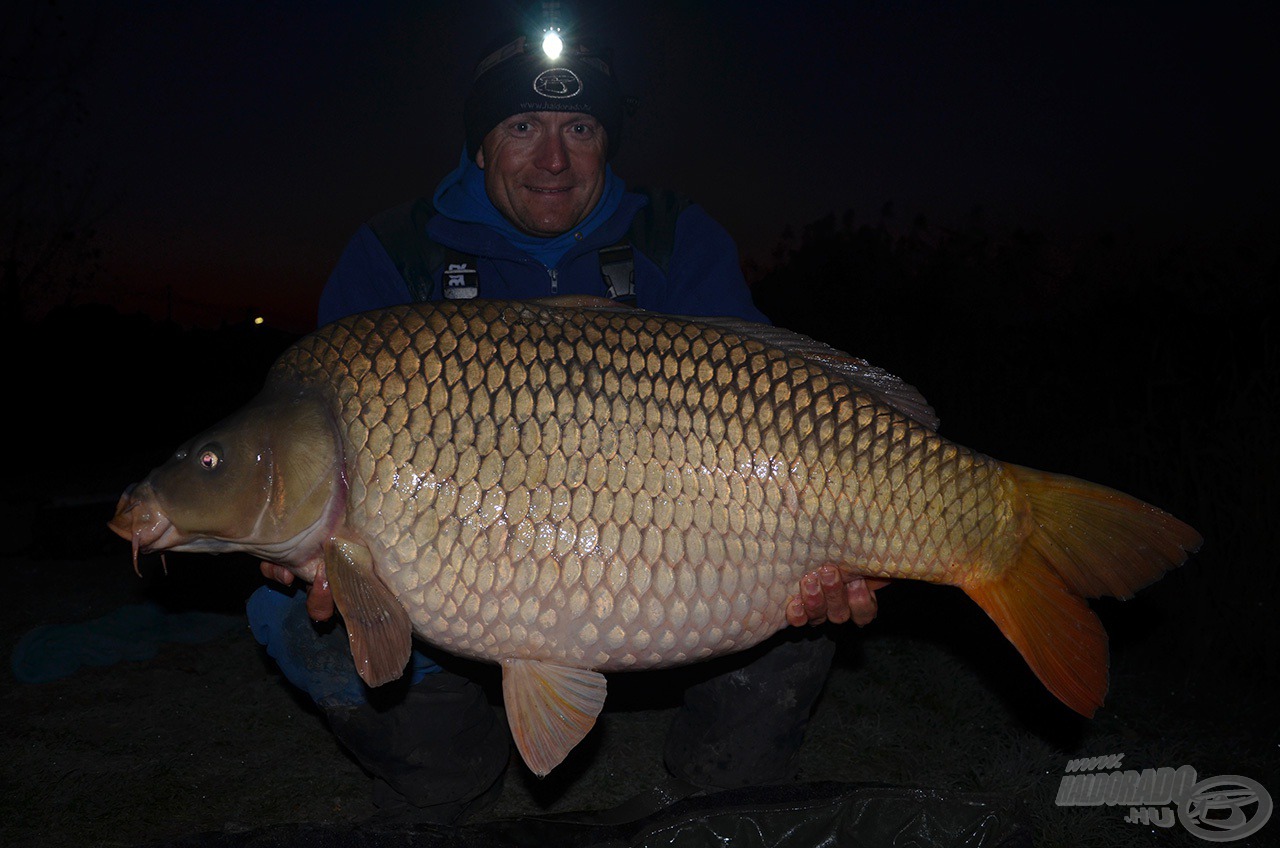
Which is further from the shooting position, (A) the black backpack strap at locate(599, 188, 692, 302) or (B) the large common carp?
(A) the black backpack strap at locate(599, 188, 692, 302)

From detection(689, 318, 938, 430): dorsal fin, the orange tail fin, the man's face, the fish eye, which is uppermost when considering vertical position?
the man's face

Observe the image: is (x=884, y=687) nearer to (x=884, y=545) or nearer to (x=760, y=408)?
(x=884, y=545)

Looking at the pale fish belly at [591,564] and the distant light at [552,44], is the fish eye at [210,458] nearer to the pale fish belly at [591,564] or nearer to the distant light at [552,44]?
the pale fish belly at [591,564]

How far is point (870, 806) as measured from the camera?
139 centimetres

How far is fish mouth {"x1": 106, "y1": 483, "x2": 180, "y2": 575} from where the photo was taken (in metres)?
1.29

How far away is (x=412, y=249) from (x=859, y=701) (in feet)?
5.74

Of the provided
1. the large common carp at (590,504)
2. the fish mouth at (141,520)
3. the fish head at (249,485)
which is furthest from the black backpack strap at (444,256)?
the fish mouth at (141,520)

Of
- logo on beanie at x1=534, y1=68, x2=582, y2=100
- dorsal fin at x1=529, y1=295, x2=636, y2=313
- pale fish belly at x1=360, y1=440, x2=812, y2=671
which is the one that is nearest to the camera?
pale fish belly at x1=360, y1=440, x2=812, y2=671

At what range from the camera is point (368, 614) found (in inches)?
50.9

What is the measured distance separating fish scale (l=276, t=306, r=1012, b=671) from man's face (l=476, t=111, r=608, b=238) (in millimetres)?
773

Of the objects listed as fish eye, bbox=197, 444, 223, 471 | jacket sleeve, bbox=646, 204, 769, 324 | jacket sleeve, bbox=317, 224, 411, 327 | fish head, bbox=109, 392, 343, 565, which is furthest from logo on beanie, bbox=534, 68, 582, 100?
fish eye, bbox=197, 444, 223, 471

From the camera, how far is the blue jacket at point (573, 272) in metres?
1.98

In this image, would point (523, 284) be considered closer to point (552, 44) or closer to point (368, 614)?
point (552, 44)

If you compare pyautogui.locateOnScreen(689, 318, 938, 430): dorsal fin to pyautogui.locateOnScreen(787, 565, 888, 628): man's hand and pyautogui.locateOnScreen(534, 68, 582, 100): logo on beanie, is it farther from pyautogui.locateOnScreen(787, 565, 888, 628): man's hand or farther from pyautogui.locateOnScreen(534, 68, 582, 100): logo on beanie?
pyautogui.locateOnScreen(534, 68, 582, 100): logo on beanie
